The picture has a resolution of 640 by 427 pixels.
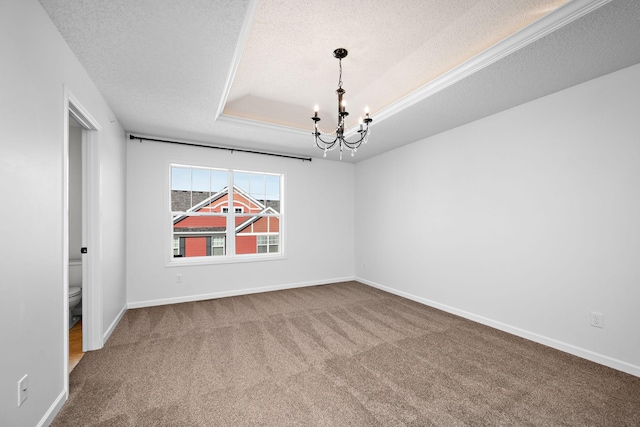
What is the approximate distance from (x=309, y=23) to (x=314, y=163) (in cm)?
323

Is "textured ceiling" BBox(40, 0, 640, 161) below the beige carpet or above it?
above

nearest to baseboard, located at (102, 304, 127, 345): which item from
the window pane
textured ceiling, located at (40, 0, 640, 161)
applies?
the window pane

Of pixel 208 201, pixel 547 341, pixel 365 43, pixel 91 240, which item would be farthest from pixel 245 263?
pixel 547 341

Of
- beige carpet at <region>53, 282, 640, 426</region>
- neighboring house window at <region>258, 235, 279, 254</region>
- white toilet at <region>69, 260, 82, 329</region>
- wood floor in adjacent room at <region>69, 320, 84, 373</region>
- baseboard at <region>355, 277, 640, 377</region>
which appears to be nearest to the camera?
beige carpet at <region>53, 282, 640, 426</region>

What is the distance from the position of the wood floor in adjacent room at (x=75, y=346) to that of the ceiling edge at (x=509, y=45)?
405cm

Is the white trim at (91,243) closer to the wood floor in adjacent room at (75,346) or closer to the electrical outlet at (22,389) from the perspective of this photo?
the wood floor in adjacent room at (75,346)

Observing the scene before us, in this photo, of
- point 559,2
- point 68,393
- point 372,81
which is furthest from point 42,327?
point 559,2

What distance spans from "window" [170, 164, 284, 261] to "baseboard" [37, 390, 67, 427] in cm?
247

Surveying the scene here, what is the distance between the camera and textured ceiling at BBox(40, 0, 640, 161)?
1.77m

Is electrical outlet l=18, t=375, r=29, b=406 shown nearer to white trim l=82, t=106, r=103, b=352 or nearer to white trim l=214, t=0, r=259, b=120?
white trim l=82, t=106, r=103, b=352

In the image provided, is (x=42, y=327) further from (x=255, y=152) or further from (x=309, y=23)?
(x=255, y=152)

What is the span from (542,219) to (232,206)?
4164 millimetres

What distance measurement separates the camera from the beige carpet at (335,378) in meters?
1.76

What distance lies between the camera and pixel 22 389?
1414 millimetres
